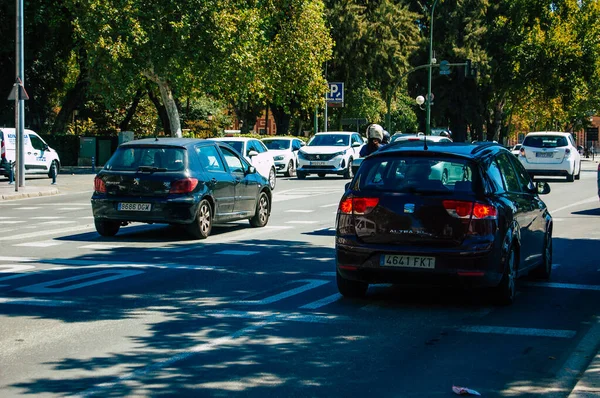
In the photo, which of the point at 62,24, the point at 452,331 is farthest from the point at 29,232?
the point at 62,24

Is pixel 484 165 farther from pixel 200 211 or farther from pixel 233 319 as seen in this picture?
pixel 200 211

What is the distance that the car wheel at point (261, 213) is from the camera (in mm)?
18328

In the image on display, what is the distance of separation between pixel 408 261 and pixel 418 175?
0.87m

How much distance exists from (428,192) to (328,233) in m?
7.71

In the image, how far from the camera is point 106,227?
1630 cm

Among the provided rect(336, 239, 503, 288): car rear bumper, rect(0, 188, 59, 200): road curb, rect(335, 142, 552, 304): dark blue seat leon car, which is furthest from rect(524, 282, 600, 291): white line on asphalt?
rect(0, 188, 59, 200): road curb

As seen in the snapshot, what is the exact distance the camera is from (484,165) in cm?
993

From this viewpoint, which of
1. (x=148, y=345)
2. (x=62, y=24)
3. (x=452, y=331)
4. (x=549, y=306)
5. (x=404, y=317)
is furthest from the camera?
(x=62, y=24)

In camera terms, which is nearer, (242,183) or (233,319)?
(233,319)

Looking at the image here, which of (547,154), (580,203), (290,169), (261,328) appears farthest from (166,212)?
(290,169)

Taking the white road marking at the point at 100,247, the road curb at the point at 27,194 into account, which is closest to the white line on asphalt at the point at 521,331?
the white road marking at the point at 100,247

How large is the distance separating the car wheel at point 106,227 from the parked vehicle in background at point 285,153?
997 inches

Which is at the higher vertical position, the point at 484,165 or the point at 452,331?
the point at 484,165

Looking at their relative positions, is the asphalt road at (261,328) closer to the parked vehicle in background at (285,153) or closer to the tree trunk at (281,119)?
the parked vehicle in background at (285,153)
